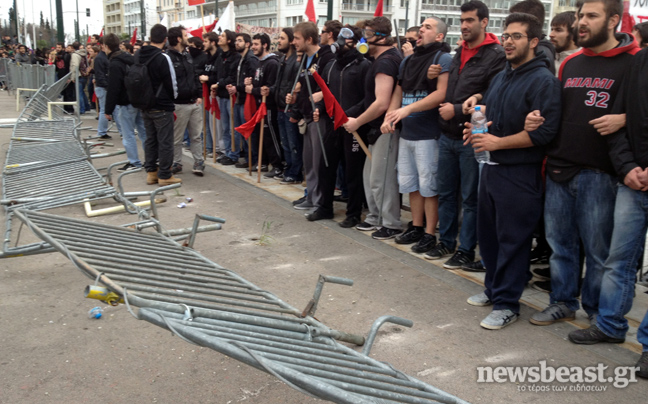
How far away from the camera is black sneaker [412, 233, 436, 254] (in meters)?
5.56

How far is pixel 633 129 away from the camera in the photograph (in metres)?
3.39

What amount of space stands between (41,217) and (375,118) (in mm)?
3212

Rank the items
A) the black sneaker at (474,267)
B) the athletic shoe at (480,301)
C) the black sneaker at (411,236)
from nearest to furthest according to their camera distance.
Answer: the athletic shoe at (480,301) < the black sneaker at (474,267) < the black sneaker at (411,236)

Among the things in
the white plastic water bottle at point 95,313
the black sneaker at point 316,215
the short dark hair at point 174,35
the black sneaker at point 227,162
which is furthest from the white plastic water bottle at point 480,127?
the black sneaker at point 227,162

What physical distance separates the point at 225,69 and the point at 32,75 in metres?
Result: 13.0

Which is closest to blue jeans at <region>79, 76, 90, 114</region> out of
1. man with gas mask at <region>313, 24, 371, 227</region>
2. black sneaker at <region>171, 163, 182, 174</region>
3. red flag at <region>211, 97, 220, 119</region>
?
red flag at <region>211, 97, 220, 119</region>

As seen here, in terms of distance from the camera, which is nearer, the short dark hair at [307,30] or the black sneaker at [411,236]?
the black sneaker at [411,236]

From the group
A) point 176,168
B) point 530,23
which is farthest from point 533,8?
point 176,168

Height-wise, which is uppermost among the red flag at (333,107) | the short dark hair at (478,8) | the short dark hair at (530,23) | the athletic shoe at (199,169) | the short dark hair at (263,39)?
the short dark hair at (478,8)

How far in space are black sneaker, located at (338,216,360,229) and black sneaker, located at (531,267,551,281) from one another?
211 cm

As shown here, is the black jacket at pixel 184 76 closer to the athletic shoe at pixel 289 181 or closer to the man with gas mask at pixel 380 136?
the athletic shoe at pixel 289 181

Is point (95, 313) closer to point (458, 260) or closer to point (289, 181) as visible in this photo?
point (458, 260)

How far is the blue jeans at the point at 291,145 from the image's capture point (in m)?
8.47

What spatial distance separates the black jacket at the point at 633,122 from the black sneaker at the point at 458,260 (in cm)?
185
